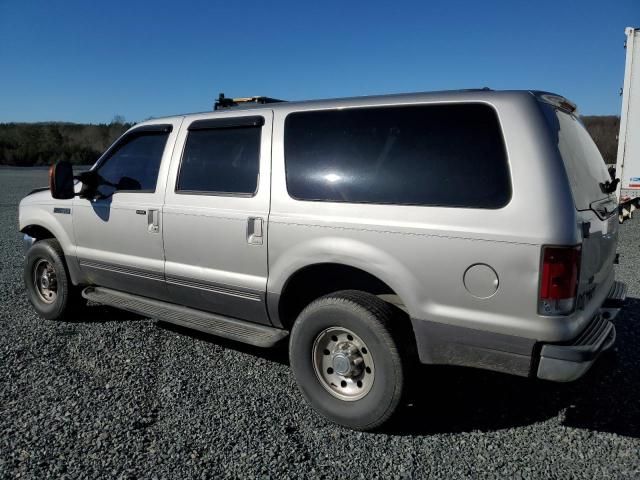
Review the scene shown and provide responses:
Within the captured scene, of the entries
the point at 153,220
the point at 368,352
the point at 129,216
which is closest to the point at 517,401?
the point at 368,352

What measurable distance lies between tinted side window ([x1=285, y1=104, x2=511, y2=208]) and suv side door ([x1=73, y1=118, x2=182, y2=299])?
1311mm

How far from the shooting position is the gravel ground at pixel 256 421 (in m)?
2.67

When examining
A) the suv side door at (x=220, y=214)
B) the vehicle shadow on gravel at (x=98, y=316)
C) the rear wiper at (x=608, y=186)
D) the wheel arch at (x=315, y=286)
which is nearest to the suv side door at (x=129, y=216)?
the suv side door at (x=220, y=214)

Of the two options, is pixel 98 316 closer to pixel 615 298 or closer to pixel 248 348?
pixel 248 348

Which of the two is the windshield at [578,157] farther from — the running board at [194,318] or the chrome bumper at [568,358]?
the running board at [194,318]

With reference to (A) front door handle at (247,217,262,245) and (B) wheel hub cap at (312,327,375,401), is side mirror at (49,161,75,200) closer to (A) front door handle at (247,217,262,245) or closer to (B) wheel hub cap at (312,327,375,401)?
(A) front door handle at (247,217,262,245)

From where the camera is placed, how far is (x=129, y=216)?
4.14 meters

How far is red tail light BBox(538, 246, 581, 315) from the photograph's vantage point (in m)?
2.41

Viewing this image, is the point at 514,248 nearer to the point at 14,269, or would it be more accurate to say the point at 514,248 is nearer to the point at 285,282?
the point at 285,282

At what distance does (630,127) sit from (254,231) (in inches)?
317

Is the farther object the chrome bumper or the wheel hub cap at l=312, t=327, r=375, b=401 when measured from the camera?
the wheel hub cap at l=312, t=327, r=375, b=401

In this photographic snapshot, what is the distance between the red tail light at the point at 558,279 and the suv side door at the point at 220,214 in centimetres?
173

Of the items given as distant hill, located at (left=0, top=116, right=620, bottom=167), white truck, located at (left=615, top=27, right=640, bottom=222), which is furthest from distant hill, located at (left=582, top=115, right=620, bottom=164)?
distant hill, located at (left=0, top=116, right=620, bottom=167)

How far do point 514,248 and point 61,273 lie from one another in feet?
13.6
